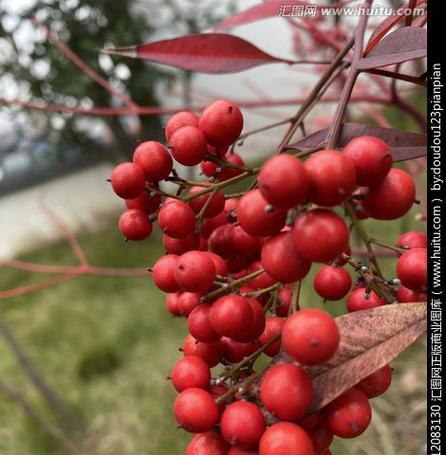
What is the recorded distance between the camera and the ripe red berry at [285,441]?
0.67 ft

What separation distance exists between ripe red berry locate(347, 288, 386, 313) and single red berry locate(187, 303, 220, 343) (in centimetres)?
7

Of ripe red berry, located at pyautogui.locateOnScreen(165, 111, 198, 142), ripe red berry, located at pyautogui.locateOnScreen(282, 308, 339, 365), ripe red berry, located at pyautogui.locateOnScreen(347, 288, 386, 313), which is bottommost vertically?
ripe red berry, located at pyautogui.locateOnScreen(347, 288, 386, 313)

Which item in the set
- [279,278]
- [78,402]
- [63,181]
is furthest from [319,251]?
[63,181]

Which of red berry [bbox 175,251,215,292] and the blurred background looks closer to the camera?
red berry [bbox 175,251,215,292]

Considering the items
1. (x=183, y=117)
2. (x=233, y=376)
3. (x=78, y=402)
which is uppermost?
(x=183, y=117)

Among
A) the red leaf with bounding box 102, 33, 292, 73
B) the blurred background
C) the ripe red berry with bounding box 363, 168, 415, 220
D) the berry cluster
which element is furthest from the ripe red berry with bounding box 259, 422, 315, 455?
the blurred background

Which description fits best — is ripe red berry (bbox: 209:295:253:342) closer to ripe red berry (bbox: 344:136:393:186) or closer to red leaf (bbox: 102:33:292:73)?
ripe red berry (bbox: 344:136:393:186)

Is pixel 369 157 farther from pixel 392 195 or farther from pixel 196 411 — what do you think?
pixel 196 411

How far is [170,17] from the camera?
218 centimetres

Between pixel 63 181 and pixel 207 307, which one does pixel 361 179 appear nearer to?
pixel 207 307

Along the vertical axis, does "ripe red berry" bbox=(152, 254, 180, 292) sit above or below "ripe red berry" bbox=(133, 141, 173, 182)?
below

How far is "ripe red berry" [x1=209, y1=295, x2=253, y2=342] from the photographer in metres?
0.23

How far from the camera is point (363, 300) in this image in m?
0.26
